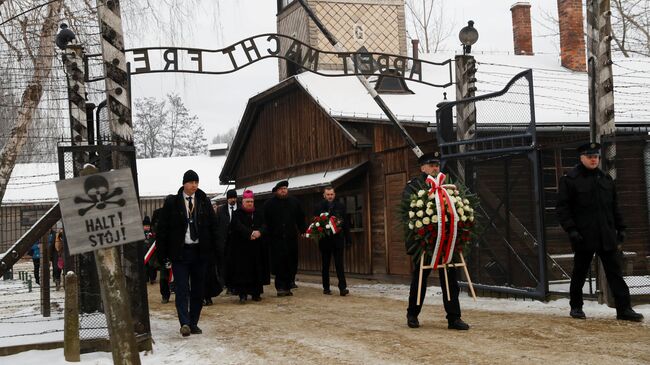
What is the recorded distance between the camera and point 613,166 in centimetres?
1067

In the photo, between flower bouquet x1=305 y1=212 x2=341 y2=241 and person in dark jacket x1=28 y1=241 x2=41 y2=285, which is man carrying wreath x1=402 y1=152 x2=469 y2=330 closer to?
flower bouquet x1=305 y1=212 x2=341 y2=241

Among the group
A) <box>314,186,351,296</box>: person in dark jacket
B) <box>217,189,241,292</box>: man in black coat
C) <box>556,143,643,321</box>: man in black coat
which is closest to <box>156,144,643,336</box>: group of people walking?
<box>556,143,643,321</box>: man in black coat

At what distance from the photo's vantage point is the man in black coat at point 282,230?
14.8 meters

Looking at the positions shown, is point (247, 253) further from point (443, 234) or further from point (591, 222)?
point (591, 222)

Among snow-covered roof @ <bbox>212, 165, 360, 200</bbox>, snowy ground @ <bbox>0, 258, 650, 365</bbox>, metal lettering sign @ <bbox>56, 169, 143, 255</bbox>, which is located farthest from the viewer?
snow-covered roof @ <bbox>212, 165, 360, 200</bbox>

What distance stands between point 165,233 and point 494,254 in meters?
5.44

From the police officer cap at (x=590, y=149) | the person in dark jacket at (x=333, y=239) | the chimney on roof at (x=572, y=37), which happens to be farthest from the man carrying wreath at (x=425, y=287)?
the chimney on roof at (x=572, y=37)

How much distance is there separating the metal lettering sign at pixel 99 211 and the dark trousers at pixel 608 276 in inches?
247

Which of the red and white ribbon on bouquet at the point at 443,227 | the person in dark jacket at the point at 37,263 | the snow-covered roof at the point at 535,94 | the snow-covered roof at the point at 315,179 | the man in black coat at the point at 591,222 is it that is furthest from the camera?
the person in dark jacket at the point at 37,263

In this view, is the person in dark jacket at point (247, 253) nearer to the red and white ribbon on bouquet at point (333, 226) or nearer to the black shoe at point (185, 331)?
the red and white ribbon on bouquet at point (333, 226)

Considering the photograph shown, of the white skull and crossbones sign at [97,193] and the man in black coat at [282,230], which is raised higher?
the white skull and crossbones sign at [97,193]

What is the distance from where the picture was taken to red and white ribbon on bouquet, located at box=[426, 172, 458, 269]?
9195mm

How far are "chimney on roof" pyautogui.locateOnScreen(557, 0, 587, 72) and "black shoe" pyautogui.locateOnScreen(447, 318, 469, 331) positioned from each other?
17.4 m

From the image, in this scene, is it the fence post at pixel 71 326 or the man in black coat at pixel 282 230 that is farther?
the man in black coat at pixel 282 230
